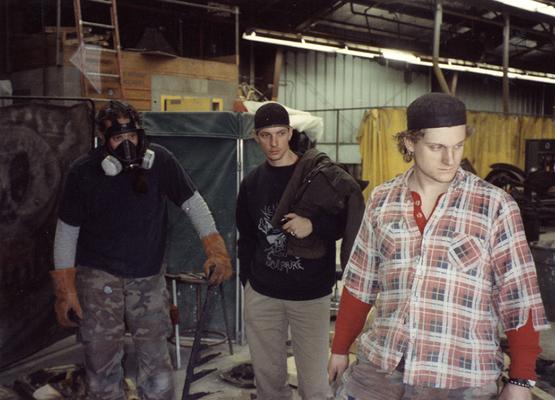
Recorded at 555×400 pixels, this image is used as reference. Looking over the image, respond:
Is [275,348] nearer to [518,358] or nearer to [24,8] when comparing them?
[518,358]

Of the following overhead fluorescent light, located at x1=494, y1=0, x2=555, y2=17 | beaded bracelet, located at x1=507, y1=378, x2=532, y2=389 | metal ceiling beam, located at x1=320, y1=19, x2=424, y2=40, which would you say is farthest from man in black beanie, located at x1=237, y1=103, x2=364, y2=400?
metal ceiling beam, located at x1=320, y1=19, x2=424, y2=40

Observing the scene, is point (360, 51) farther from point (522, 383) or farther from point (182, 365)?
point (522, 383)

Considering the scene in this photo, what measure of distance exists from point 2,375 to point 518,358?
4629 mm

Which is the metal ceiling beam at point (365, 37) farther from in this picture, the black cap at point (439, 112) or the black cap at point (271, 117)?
the black cap at point (439, 112)

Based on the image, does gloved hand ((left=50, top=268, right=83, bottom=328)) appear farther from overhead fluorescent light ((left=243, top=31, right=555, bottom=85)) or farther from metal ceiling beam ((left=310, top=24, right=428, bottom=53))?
metal ceiling beam ((left=310, top=24, right=428, bottom=53))

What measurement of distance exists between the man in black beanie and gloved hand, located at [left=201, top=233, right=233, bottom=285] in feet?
1.03

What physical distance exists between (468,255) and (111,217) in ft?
7.30

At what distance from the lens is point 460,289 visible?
207cm

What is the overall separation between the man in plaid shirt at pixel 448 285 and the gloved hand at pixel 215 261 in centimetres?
176

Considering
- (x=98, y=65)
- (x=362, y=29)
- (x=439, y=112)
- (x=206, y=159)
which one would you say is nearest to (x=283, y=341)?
(x=439, y=112)

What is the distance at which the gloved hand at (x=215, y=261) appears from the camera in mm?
3893

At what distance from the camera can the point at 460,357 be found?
2.05 m

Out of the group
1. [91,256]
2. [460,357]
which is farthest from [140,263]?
[460,357]

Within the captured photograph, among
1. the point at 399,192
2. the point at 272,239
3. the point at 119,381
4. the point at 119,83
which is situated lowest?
the point at 119,381
